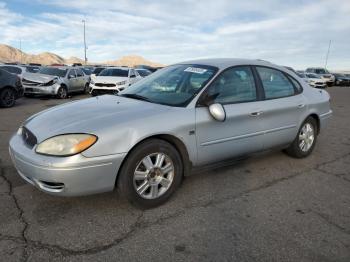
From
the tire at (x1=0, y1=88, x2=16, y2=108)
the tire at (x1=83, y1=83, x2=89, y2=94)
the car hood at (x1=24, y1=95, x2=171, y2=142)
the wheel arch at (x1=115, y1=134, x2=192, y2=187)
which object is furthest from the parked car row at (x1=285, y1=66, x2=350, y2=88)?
the car hood at (x1=24, y1=95, x2=171, y2=142)

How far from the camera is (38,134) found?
10.9ft

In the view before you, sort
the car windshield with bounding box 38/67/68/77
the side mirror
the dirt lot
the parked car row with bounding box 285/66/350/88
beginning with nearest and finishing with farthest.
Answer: the dirt lot
the side mirror
the car windshield with bounding box 38/67/68/77
the parked car row with bounding box 285/66/350/88

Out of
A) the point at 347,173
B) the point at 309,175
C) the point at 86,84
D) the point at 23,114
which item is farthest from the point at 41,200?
the point at 86,84

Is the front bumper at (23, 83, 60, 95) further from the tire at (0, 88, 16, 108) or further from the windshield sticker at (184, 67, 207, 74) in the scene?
the windshield sticker at (184, 67, 207, 74)

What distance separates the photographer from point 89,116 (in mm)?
3473

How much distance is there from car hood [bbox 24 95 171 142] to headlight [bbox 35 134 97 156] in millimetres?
56

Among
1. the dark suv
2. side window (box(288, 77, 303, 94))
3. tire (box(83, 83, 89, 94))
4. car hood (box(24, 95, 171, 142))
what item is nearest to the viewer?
car hood (box(24, 95, 171, 142))

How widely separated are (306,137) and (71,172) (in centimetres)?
384

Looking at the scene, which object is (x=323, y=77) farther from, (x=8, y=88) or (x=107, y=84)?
(x=8, y=88)

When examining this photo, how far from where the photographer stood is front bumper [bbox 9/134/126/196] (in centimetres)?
304

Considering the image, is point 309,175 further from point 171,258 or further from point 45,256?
point 45,256

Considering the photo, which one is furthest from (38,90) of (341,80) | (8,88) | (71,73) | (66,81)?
(341,80)

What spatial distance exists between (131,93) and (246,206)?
6.49 feet

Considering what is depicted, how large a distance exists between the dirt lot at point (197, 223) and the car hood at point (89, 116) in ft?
2.59
